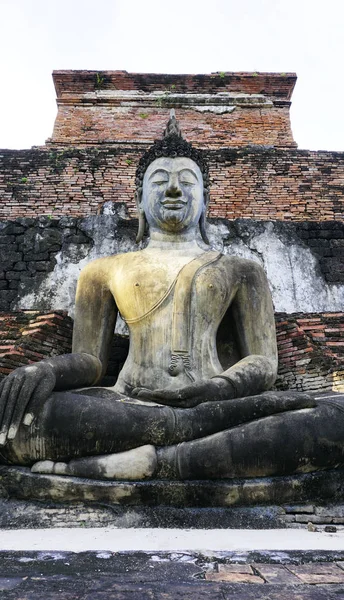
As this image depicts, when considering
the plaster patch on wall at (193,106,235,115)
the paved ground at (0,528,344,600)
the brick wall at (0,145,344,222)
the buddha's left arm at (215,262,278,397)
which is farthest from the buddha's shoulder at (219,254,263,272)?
the plaster patch on wall at (193,106,235,115)

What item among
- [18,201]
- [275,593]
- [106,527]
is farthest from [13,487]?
[18,201]

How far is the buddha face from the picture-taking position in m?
4.55

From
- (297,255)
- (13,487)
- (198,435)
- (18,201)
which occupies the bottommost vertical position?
(13,487)

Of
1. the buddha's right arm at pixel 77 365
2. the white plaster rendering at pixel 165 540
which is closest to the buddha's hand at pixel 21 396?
the buddha's right arm at pixel 77 365

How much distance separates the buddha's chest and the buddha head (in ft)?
1.63

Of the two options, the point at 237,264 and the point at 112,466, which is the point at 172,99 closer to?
the point at 237,264

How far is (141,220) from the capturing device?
15.9ft

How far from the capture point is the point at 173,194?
4.55 m

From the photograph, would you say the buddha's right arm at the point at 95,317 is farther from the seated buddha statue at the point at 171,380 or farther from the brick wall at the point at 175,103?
the brick wall at the point at 175,103

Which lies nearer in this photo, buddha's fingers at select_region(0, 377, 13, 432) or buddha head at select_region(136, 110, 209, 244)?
buddha's fingers at select_region(0, 377, 13, 432)

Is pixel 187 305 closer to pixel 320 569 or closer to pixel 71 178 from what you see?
pixel 320 569

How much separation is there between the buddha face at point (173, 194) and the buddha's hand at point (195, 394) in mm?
1543

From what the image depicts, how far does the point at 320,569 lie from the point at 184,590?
463mm

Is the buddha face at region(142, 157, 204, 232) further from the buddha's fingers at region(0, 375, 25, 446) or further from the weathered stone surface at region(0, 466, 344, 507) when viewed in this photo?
the weathered stone surface at region(0, 466, 344, 507)
